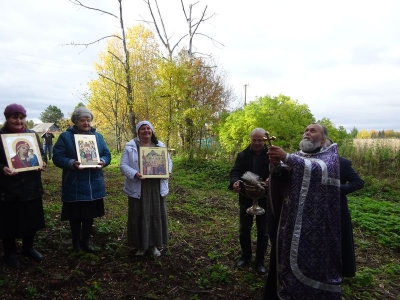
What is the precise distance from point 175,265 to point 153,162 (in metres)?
1.57

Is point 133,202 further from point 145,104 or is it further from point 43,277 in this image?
point 145,104

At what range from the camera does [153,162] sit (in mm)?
4090

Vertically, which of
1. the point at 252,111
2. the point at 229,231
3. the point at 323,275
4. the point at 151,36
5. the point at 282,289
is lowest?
the point at 229,231

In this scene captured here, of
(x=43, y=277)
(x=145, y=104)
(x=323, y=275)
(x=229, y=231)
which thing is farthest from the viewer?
(x=145, y=104)

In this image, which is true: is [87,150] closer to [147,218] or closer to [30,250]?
[147,218]

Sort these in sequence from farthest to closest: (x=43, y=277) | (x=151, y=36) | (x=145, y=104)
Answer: (x=151, y=36) → (x=145, y=104) → (x=43, y=277)

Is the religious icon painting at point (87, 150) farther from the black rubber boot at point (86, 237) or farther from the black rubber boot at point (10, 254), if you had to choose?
the black rubber boot at point (10, 254)

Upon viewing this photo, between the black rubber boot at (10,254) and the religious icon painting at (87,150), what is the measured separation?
4.51 feet

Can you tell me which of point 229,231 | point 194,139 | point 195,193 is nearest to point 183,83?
point 194,139

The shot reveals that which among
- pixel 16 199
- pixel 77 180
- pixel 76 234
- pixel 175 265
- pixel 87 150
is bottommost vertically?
pixel 175 265

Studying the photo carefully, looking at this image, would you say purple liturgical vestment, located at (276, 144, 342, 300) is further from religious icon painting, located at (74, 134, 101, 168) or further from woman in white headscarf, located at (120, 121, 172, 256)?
religious icon painting, located at (74, 134, 101, 168)

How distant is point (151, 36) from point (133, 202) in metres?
20.3

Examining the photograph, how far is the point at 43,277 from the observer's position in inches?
142

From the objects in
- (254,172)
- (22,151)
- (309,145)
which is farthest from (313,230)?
(22,151)
